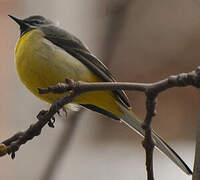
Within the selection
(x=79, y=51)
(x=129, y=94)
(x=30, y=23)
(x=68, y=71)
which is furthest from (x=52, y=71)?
(x=129, y=94)

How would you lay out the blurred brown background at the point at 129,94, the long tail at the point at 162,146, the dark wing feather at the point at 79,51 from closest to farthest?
the long tail at the point at 162,146
the dark wing feather at the point at 79,51
the blurred brown background at the point at 129,94

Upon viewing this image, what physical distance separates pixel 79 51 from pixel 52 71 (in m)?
0.19

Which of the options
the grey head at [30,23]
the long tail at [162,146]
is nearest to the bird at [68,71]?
the long tail at [162,146]

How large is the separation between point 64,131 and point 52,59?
36 centimetres

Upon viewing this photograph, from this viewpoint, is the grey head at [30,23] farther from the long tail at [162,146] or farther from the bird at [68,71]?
the long tail at [162,146]

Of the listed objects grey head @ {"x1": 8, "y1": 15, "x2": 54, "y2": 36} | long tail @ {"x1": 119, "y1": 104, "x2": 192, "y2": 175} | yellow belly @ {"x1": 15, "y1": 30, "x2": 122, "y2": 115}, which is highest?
grey head @ {"x1": 8, "y1": 15, "x2": 54, "y2": 36}

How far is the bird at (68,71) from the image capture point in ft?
6.59

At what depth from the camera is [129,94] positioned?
2.65m

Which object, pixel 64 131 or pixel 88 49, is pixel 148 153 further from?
pixel 88 49

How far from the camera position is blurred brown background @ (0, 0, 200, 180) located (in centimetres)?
235

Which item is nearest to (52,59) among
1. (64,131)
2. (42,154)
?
(64,131)

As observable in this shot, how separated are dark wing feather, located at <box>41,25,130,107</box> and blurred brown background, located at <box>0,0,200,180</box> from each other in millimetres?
54

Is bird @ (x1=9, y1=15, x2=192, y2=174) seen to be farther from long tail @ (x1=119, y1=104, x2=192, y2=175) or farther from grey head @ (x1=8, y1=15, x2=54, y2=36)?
grey head @ (x1=8, y1=15, x2=54, y2=36)

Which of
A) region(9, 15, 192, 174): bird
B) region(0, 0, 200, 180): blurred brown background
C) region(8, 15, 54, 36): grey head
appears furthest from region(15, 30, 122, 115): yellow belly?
region(8, 15, 54, 36): grey head
